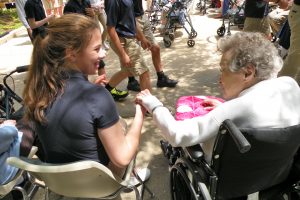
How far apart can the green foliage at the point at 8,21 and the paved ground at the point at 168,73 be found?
1631 mm

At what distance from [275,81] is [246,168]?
496 mm

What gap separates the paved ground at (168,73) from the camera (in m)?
3.30

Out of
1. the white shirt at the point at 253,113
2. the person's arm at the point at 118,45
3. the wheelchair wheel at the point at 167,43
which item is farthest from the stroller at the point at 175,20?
the white shirt at the point at 253,113

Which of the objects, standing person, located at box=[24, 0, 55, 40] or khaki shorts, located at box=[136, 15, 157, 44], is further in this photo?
standing person, located at box=[24, 0, 55, 40]

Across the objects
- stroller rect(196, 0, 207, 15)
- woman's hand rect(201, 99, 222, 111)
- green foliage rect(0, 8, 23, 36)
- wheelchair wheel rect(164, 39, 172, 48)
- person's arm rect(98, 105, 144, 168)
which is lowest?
green foliage rect(0, 8, 23, 36)

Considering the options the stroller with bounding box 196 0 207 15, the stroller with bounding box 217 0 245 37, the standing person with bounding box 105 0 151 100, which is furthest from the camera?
the stroller with bounding box 196 0 207 15

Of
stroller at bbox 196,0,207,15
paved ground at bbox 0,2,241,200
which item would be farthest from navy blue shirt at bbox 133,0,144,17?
stroller at bbox 196,0,207,15

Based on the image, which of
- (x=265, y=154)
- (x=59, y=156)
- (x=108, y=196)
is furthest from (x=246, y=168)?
(x=59, y=156)

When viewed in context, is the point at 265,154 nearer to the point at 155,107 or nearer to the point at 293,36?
the point at 155,107

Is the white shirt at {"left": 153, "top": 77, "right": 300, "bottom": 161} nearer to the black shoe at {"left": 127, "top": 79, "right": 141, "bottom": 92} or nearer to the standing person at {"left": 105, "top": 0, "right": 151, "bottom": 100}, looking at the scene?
the standing person at {"left": 105, "top": 0, "right": 151, "bottom": 100}

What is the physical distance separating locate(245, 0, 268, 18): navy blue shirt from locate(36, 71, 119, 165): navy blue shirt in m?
3.68

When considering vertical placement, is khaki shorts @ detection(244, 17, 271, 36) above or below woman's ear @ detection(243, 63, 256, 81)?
below

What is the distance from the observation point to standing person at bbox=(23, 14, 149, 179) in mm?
1731

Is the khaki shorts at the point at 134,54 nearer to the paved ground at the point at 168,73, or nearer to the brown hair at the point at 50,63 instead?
the paved ground at the point at 168,73
